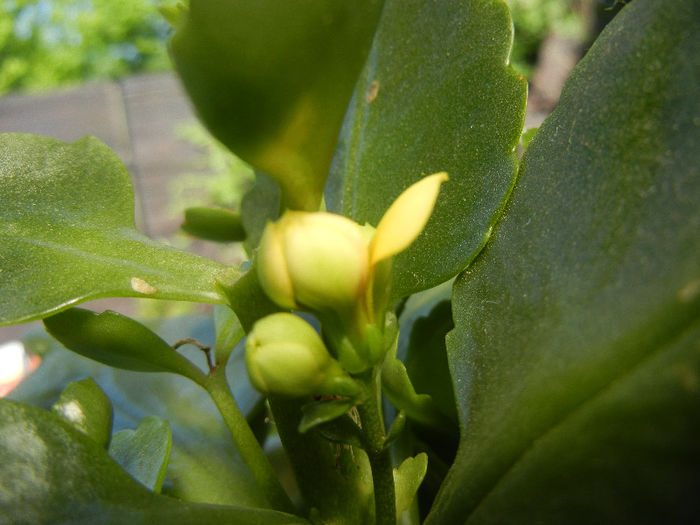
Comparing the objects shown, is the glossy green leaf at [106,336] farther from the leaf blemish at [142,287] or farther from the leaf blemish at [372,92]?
the leaf blemish at [372,92]

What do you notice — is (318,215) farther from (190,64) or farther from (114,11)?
(114,11)

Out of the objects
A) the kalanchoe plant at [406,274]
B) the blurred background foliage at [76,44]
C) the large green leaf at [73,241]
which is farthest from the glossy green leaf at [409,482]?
the blurred background foliage at [76,44]

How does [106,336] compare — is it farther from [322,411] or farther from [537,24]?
[537,24]

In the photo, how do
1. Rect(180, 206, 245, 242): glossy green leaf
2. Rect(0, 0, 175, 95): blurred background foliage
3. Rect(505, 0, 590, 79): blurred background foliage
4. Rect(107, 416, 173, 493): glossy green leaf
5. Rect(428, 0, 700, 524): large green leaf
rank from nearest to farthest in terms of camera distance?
Rect(428, 0, 700, 524): large green leaf
Rect(107, 416, 173, 493): glossy green leaf
Rect(180, 206, 245, 242): glossy green leaf
Rect(505, 0, 590, 79): blurred background foliage
Rect(0, 0, 175, 95): blurred background foliage

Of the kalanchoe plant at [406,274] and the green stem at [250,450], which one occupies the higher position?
the kalanchoe plant at [406,274]

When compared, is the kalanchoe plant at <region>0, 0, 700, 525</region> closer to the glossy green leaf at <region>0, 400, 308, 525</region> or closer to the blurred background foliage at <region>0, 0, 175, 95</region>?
the glossy green leaf at <region>0, 400, 308, 525</region>

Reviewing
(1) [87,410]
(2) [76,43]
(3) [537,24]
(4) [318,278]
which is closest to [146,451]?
(1) [87,410]

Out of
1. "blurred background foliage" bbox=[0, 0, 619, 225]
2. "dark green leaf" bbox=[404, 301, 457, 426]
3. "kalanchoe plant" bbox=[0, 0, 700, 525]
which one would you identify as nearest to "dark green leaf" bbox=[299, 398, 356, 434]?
"kalanchoe plant" bbox=[0, 0, 700, 525]
